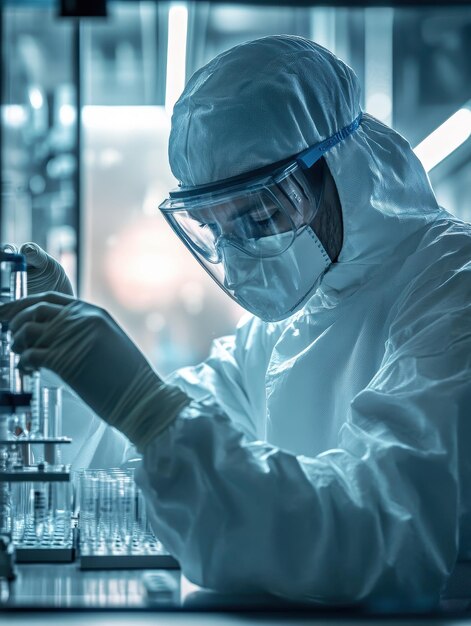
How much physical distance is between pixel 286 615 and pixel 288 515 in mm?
136

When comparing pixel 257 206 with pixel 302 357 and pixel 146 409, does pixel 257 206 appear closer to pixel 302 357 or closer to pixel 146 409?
pixel 302 357

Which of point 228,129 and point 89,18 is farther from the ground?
point 89,18

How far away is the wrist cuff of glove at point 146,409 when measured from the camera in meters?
1.10

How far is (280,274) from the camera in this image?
1.58 metres

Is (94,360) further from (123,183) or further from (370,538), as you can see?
(123,183)

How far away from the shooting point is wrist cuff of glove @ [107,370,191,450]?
1099 mm

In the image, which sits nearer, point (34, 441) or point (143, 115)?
point (34, 441)

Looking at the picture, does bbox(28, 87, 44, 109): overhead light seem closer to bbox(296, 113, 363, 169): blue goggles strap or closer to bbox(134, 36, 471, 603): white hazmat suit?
bbox(134, 36, 471, 603): white hazmat suit

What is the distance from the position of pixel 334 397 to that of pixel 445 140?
264 cm

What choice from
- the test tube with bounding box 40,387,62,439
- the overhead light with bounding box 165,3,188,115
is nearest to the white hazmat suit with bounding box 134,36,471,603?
the test tube with bounding box 40,387,62,439

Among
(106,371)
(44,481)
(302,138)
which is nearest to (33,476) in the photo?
(44,481)

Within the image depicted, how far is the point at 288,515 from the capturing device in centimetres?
108

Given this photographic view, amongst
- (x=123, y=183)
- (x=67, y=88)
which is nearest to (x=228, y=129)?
(x=67, y=88)

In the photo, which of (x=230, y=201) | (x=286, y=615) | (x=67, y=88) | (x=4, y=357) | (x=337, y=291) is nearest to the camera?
A: (x=286, y=615)
